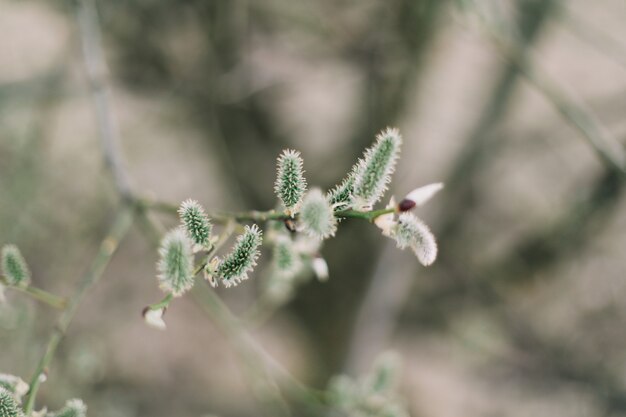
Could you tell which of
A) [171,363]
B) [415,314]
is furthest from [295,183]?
[171,363]

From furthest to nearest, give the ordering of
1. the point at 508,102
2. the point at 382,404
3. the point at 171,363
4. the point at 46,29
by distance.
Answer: the point at 46,29 < the point at 171,363 < the point at 508,102 < the point at 382,404

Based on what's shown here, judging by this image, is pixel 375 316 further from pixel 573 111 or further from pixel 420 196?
pixel 420 196

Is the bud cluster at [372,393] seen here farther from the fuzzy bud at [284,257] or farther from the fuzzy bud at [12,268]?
the fuzzy bud at [12,268]

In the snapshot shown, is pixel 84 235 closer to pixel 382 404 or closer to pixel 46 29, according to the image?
pixel 382 404

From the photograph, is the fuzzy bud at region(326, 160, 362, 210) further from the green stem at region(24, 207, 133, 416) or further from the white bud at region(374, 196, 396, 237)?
the green stem at region(24, 207, 133, 416)

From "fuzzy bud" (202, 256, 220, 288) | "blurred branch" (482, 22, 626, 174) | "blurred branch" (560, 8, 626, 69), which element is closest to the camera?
"fuzzy bud" (202, 256, 220, 288)

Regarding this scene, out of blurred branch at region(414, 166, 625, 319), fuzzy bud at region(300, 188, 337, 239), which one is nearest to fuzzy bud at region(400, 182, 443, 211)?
fuzzy bud at region(300, 188, 337, 239)
